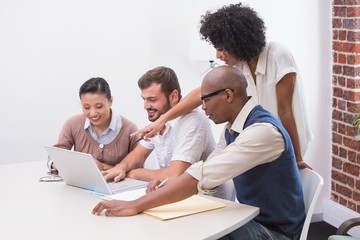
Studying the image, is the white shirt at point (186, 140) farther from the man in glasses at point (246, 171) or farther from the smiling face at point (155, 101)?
the man in glasses at point (246, 171)

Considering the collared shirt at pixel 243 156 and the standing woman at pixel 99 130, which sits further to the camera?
the standing woman at pixel 99 130

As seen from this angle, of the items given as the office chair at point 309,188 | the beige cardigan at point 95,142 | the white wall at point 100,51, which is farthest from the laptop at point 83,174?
the white wall at point 100,51

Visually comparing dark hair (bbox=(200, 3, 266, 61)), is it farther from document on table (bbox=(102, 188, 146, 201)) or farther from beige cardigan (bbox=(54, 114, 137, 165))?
document on table (bbox=(102, 188, 146, 201))

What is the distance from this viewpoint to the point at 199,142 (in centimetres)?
283

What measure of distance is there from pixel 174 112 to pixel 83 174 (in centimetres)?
59

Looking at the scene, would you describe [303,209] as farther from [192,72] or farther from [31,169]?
[192,72]

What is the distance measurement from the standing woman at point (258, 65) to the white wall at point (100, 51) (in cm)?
114

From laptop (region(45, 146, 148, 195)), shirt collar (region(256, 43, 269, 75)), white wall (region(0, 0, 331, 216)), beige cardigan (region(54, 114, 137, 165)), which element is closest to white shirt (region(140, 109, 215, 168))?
beige cardigan (region(54, 114, 137, 165))

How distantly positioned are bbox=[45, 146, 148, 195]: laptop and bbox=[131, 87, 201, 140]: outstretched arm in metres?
0.27

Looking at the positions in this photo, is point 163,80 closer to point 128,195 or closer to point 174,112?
point 174,112

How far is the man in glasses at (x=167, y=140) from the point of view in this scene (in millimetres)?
2758

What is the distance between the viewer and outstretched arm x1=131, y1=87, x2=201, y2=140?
2.84 m

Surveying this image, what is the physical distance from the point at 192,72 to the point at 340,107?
1.12 meters

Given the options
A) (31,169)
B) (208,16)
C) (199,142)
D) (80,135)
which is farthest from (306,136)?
(31,169)
